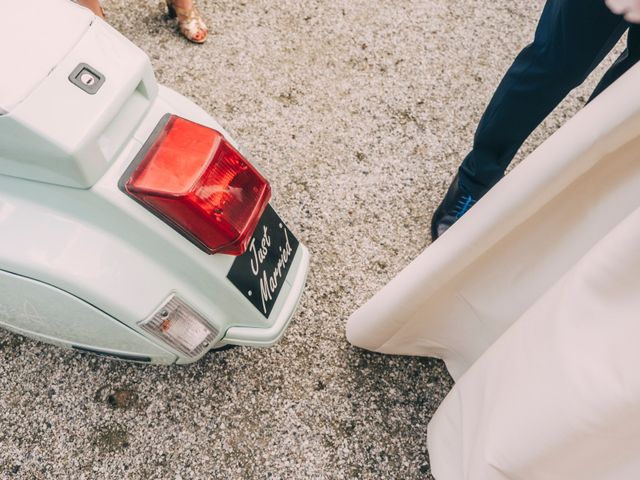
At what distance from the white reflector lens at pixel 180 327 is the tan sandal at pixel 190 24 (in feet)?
3.38

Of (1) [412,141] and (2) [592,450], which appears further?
(1) [412,141]

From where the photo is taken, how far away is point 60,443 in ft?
3.32

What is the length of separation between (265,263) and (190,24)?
99 cm

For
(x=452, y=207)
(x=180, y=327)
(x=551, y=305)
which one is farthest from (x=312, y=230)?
(x=551, y=305)

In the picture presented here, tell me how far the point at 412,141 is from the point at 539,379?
927 millimetres

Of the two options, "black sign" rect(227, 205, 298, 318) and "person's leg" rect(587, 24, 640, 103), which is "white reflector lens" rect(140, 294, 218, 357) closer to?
"black sign" rect(227, 205, 298, 318)

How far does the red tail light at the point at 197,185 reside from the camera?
2.17 feet

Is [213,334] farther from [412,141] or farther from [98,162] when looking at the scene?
[412,141]

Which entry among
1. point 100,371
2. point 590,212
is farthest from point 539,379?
point 100,371

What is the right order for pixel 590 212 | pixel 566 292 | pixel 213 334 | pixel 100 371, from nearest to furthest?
pixel 566 292 → pixel 590 212 → pixel 213 334 → pixel 100 371

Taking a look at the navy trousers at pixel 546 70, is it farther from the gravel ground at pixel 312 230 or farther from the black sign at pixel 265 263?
the black sign at pixel 265 263

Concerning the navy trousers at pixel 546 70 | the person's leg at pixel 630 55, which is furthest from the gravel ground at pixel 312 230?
the person's leg at pixel 630 55

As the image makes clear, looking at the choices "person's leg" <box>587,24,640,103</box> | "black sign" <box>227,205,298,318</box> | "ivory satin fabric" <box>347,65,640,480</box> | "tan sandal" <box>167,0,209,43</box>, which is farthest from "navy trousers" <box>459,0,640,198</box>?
"tan sandal" <box>167,0,209,43</box>

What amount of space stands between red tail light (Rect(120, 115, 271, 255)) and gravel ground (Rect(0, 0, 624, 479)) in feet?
1.57
